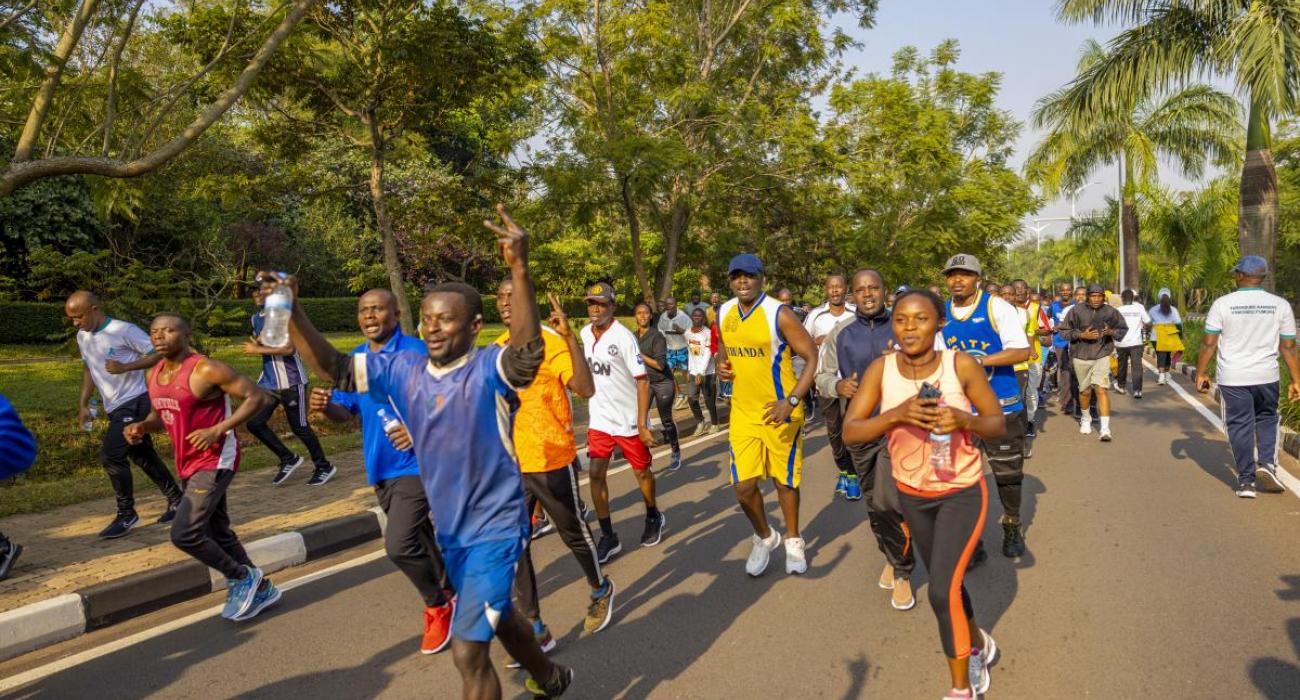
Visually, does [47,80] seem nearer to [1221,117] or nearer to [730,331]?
[730,331]

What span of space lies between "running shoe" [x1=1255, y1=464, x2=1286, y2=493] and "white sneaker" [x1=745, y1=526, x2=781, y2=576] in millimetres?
4501

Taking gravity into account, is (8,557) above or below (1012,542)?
above

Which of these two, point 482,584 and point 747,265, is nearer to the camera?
point 482,584

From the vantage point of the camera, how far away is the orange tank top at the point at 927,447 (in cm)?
354

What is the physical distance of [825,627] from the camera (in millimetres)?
4566

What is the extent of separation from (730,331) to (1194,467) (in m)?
5.75

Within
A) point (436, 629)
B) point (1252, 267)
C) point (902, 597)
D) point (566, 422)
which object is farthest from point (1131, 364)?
point (436, 629)

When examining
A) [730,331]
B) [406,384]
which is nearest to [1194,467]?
[730,331]

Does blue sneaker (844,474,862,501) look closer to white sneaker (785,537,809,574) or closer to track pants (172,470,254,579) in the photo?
white sneaker (785,537,809,574)

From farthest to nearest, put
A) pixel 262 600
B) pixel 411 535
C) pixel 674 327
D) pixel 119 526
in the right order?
pixel 674 327
pixel 119 526
pixel 262 600
pixel 411 535

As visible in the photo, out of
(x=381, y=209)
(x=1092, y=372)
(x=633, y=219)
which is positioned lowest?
(x=1092, y=372)

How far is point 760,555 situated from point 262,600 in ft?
9.65

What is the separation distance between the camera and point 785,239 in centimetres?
2334

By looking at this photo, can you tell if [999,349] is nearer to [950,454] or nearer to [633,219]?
[950,454]
